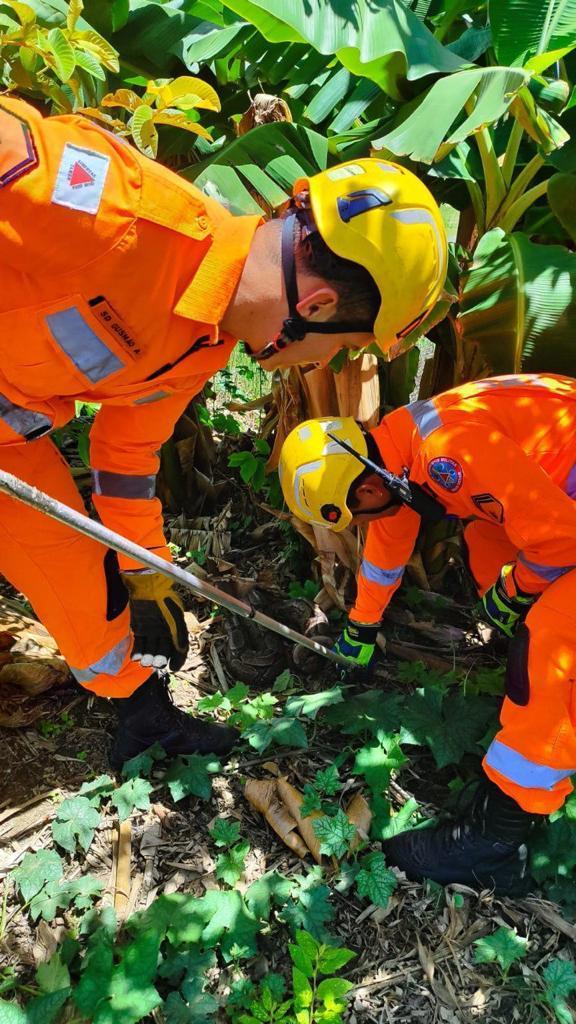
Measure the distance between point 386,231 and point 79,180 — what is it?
25.0 inches

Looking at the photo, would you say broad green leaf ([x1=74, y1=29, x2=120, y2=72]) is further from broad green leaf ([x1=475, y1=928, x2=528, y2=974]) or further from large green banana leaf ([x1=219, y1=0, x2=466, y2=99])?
broad green leaf ([x1=475, y1=928, x2=528, y2=974])

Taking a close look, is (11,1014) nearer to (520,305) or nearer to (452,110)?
(520,305)

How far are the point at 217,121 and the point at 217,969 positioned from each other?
3.13 m

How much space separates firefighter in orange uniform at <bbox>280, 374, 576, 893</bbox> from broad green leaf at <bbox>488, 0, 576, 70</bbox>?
1089 mm

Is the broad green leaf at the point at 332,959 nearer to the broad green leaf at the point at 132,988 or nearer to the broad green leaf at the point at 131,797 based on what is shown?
the broad green leaf at the point at 132,988

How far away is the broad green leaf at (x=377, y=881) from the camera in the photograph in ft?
6.51

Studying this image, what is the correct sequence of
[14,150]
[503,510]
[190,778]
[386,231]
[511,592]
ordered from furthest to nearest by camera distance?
[511,592] < [190,778] < [503,510] < [386,231] < [14,150]

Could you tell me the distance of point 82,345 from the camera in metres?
Result: 1.41

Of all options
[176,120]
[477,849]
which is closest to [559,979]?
[477,849]

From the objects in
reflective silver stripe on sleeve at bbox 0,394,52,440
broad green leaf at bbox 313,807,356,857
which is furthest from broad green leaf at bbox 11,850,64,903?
reflective silver stripe on sleeve at bbox 0,394,52,440

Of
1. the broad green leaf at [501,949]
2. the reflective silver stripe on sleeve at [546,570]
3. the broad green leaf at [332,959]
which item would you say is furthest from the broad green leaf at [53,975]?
the reflective silver stripe on sleeve at [546,570]

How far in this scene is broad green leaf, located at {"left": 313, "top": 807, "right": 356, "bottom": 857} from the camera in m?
2.04

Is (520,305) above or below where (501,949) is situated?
above

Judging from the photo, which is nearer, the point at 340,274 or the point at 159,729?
the point at 340,274
